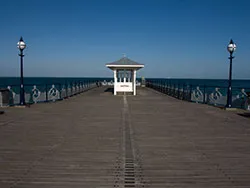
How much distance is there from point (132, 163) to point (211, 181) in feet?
4.54

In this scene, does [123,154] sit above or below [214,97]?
below

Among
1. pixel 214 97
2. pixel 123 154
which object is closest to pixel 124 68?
pixel 214 97

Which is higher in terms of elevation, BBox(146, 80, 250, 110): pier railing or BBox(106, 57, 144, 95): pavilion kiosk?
BBox(106, 57, 144, 95): pavilion kiosk

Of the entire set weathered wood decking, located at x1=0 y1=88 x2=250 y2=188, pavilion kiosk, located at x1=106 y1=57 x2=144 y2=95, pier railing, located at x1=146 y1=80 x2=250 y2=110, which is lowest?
weathered wood decking, located at x1=0 y1=88 x2=250 y2=188

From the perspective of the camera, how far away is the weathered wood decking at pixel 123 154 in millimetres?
3379

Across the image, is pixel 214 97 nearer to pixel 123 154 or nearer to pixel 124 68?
pixel 124 68

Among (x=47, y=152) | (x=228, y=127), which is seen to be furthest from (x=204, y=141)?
(x=47, y=152)

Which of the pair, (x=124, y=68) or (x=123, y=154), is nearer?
(x=123, y=154)

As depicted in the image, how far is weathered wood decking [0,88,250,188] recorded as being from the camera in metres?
3.38

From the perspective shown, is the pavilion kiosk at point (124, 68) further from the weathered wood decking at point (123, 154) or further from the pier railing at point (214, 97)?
the weathered wood decking at point (123, 154)

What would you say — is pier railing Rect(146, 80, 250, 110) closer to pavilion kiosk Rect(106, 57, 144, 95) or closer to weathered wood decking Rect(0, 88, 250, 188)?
pavilion kiosk Rect(106, 57, 144, 95)

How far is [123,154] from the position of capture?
450cm

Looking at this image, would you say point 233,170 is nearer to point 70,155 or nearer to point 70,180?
point 70,180

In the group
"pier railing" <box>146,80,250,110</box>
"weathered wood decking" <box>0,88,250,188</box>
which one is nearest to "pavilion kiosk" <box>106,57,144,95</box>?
"pier railing" <box>146,80,250,110</box>
